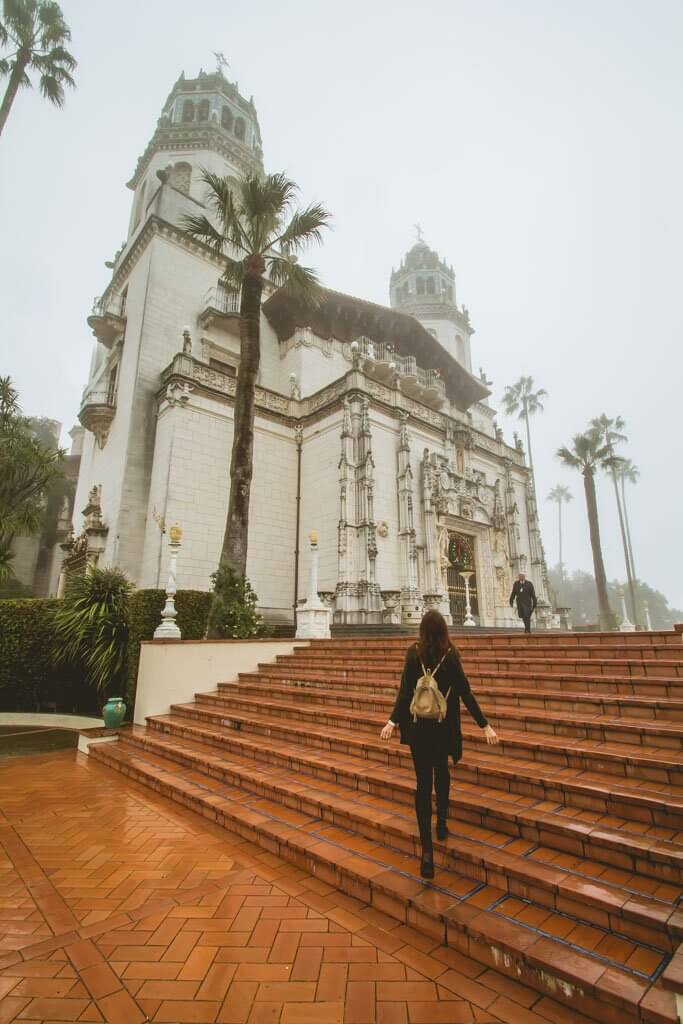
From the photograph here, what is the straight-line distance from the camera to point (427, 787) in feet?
10.1

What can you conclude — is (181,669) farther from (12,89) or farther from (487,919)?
(12,89)

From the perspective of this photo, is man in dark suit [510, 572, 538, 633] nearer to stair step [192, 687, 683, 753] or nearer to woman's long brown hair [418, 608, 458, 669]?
A: stair step [192, 687, 683, 753]

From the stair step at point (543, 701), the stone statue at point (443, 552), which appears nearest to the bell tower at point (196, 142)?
the stone statue at point (443, 552)

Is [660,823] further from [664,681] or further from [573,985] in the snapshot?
[664,681]

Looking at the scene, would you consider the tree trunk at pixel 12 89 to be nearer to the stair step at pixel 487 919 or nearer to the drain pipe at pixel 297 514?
the drain pipe at pixel 297 514

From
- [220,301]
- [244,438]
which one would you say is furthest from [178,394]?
[220,301]

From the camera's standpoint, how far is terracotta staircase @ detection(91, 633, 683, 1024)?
2.35 meters

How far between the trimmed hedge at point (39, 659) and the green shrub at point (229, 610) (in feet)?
2.82

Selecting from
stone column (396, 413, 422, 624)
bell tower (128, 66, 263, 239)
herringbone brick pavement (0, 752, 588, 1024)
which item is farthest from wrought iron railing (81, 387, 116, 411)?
herringbone brick pavement (0, 752, 588, 1024)

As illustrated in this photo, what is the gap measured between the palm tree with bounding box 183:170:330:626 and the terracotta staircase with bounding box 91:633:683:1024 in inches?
178

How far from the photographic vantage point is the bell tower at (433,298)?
3375 cm

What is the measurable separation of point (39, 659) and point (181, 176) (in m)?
20.5

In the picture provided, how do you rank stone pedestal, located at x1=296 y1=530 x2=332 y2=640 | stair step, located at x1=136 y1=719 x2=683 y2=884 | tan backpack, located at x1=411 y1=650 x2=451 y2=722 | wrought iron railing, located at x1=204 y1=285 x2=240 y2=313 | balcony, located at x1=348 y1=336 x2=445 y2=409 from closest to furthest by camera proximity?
stair step, located at x1=136 y1=719 x2=683 y2=884, tan backpack, located at x1=411 y1=650 x2=451 y2=722, stone pedestal, located at x1=296 y1=530 x2=332 y2=640, wrought iron railing, located at x1=204 y1=285 x2=240 y2=313, balcony, located at x1=348 y1=336 x2=445 y2=409

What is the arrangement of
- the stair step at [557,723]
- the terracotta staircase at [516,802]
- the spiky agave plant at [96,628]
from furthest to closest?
the spiky agave plant at [96,628]
the stair step at [557,723]
the terracotta staircase at [516,802]
